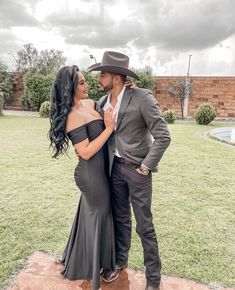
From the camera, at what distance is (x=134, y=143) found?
2.19m

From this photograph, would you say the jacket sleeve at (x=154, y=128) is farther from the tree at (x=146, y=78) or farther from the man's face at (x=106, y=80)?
the tree at (x=146, y=78)

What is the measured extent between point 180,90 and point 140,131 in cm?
1467

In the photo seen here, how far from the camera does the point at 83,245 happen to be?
2.44 meters

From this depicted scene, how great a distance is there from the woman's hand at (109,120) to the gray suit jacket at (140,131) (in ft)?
0.19

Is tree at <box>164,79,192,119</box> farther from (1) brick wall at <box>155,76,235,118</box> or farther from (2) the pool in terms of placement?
(2) the pool

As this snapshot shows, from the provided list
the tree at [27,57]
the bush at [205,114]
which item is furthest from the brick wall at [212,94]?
the tree at [27,57]

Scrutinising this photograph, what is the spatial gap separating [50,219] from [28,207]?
20.5 inches

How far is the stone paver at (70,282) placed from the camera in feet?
7.88

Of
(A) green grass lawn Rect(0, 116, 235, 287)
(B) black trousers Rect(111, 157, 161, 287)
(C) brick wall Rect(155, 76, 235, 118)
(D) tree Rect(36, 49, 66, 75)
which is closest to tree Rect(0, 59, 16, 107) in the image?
(D) tree Rect(36, 49, 66, 75)

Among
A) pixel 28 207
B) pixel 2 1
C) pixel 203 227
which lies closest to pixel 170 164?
pixel 203 227

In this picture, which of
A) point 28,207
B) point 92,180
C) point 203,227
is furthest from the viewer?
point 28,207

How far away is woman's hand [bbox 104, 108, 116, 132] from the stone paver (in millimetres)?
1295

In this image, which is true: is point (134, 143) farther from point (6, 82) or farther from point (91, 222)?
point (6, 82)

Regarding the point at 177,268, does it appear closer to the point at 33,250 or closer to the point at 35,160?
the point at 33,250
